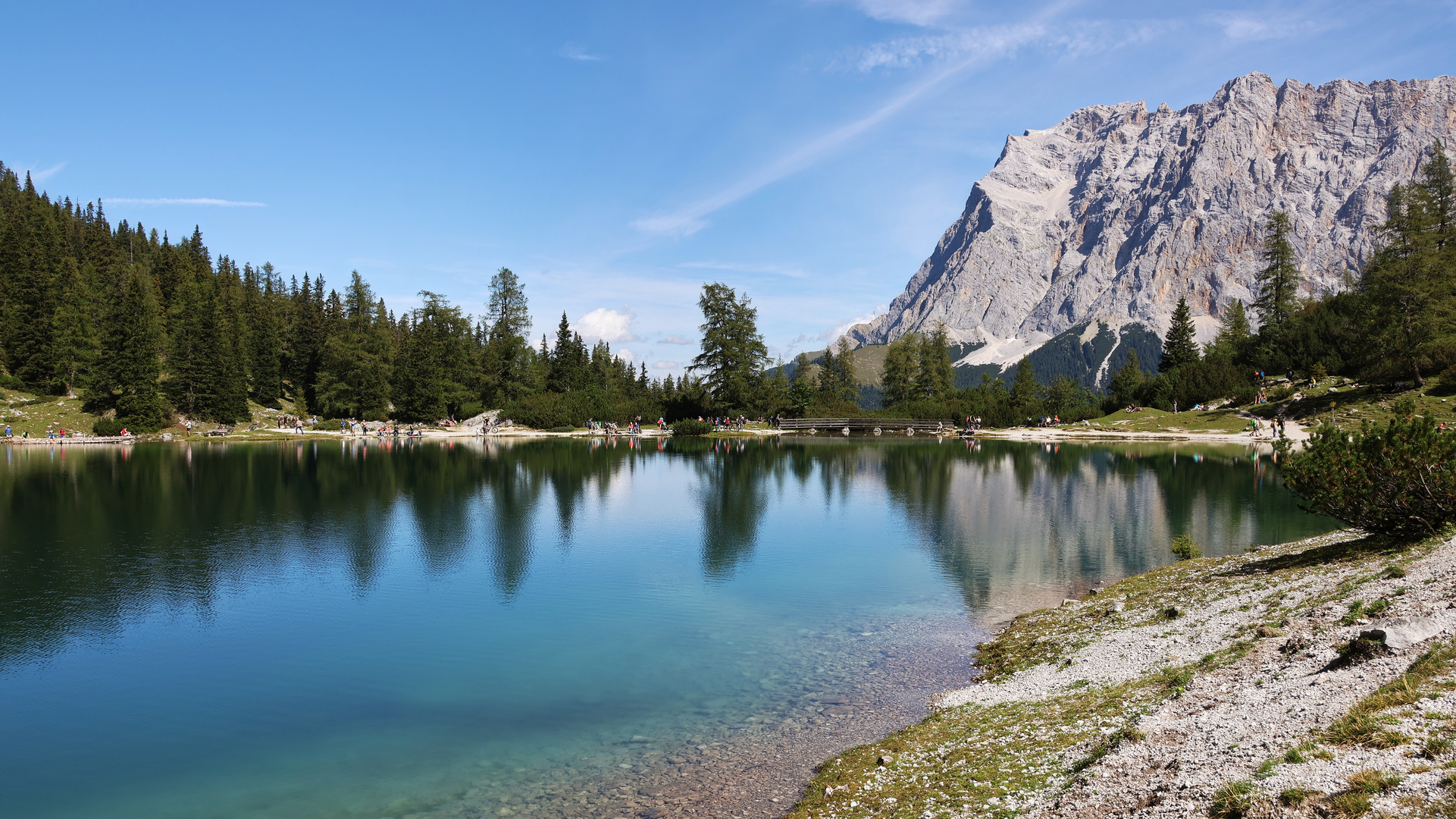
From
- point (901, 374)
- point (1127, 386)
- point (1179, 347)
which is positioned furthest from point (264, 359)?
point (1179, 347)

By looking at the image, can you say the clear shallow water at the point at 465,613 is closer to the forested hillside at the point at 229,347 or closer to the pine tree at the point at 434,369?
the forested hillside at the point at 229,347

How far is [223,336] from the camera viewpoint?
8569cm

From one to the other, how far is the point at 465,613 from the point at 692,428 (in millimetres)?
78522

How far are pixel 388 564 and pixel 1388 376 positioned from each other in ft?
276

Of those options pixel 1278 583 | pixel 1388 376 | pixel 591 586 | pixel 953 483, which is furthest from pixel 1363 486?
pixel 1388 376

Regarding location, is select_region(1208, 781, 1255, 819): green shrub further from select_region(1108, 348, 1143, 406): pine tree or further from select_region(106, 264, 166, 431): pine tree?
select_region(1108, 348, 1143, 406): pine tree

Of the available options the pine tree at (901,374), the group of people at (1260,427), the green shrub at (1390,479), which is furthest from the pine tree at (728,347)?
the green shrub at (1390,479)

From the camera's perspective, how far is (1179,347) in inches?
4459

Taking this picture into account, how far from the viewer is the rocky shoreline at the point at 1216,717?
6883 millimetres

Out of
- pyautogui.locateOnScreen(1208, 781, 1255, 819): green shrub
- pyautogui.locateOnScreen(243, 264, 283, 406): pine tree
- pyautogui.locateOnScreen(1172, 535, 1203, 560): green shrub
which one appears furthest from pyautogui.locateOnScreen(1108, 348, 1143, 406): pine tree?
pyautogui.locateOnScreen(243, 264, 283, 406): pine tree

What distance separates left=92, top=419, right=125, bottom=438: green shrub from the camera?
75.7m

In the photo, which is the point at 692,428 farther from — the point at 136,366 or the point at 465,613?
the point at 465,613

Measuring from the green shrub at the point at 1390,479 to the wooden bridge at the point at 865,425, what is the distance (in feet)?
288

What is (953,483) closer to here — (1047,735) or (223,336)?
(1047,735)
